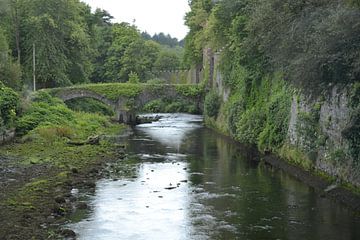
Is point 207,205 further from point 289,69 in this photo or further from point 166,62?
point 166,62

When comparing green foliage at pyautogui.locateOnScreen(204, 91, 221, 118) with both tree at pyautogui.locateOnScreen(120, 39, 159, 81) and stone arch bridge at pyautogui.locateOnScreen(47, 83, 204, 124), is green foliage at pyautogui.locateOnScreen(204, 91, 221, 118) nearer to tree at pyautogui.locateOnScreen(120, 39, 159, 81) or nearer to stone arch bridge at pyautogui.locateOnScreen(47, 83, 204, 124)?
stone arch bridge at pyautogui.locateOnScreen(47, 83, 204, 124)

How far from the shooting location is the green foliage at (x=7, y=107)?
34.7m

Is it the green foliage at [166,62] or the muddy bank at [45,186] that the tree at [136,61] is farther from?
the muddy bank at [45,186]

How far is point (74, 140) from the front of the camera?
1431 inches

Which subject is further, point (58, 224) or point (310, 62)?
point (310, 62)

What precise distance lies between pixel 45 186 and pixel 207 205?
6.72m

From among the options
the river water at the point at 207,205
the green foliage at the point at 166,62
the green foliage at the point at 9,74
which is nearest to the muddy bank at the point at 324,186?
the river water at the point at 207,205

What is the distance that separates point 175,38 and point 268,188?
180619 millimetres

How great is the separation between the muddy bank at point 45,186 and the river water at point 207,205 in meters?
0.81

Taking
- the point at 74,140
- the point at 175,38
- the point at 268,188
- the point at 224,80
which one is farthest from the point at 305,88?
the point at 175,38

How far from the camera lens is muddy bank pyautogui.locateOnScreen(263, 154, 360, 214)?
18.9 m

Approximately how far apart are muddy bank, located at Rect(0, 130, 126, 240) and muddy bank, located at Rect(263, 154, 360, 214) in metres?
9.08

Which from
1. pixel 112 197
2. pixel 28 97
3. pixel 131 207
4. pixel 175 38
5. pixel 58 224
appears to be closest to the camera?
pixel 58 224

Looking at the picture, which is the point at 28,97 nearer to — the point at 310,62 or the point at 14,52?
the point at 14,52
